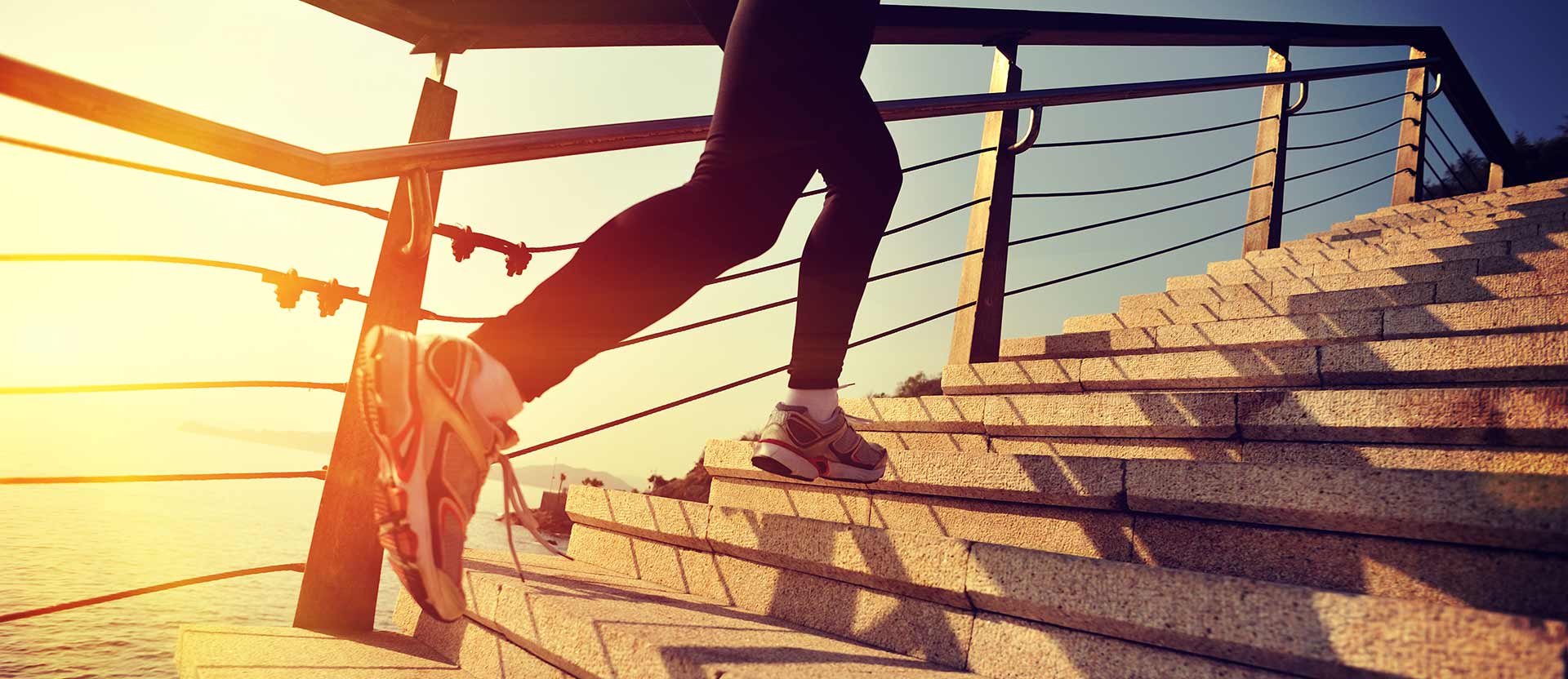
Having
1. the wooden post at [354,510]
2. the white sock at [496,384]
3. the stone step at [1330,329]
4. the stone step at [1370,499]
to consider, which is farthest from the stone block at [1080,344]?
the white sock at [496,384]

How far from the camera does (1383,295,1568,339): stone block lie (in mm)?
1973

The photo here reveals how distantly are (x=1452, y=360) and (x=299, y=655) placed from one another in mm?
2514

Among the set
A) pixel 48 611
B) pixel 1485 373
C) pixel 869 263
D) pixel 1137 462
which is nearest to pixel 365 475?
pixel 48 611

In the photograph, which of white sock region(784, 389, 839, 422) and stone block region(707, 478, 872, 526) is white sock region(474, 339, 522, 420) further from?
stone block region(707, 478, 872, 526)

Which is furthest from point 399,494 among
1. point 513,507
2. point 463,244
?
point 463,244

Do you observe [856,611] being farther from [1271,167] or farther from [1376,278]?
[1271,167]

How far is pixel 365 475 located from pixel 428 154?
69cm

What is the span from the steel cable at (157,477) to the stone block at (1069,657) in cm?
130

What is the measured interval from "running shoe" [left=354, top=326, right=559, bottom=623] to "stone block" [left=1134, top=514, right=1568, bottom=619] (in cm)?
108

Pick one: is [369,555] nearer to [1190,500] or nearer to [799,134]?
[799,134]

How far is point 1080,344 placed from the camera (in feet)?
10.3

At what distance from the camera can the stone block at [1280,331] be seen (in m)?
2.30

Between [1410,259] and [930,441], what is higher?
[1410,259]

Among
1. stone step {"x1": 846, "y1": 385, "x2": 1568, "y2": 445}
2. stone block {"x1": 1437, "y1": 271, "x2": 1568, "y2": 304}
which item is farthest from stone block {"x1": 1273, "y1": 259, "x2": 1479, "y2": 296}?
stone step {"x1": 846, "y1": 385, "x2": 1568, "y2": 445}
